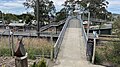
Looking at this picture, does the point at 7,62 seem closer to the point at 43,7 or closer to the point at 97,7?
the point at 43,7

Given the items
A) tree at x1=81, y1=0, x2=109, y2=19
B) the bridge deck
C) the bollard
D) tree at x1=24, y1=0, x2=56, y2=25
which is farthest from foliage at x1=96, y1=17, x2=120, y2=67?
tree at x1=81, y1=0, x2=109, y2=19

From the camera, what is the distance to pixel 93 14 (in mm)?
48188

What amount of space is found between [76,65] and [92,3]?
3972 cm

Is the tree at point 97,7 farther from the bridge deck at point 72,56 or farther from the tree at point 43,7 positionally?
the bridge deck at point 72,56

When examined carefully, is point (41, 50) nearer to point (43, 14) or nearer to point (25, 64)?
point (25, 64)

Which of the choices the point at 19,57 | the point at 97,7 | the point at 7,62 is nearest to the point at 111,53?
the point at 7,62

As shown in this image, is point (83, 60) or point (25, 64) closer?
point (25, 64)

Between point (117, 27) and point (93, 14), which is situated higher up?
point (93, 14)

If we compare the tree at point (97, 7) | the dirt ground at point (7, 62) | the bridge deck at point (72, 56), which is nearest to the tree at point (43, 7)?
the tree at point (97, 7)

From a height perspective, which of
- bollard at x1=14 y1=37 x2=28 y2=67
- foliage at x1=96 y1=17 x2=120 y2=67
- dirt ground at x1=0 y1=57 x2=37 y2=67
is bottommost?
dirt ground at x1=0 y1=57 x2=37 y2=67

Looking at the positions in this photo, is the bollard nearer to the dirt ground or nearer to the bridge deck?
the dirt ground

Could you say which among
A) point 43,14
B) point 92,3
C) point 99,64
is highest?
point 92,3

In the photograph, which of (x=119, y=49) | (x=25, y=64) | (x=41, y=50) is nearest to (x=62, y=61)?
(x=41, y=50)

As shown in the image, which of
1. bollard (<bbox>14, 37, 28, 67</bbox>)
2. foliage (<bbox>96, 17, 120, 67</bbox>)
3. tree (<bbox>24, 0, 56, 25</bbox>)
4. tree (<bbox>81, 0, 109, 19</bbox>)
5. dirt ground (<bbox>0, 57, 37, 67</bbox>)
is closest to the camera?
bollard (<bbox>14, 37, 28, 67</bbox>)
